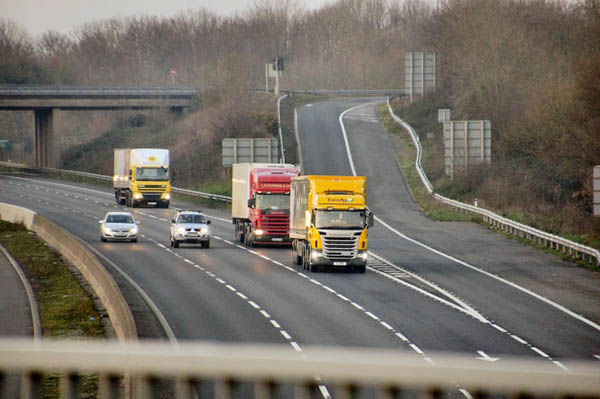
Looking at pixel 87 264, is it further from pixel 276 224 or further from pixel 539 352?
pixel 539 352

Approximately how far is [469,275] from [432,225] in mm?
18703

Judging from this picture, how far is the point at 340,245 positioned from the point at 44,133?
6966 cm

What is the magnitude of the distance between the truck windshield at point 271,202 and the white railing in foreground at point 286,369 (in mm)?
43623

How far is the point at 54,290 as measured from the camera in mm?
40719

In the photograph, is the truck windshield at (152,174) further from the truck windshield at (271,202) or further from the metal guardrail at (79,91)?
the metal guardrail at (79,91)

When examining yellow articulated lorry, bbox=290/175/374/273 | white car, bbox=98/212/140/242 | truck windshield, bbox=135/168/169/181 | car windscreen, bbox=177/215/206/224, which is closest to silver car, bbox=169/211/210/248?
car windscreen, bbox=177/215/206/224

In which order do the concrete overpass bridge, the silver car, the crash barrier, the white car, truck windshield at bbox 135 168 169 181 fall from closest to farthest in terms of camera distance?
the crash barrier < the silver car < the white car < truck windshield at bbox 135 168 169 181 < the concrete overpass bridge

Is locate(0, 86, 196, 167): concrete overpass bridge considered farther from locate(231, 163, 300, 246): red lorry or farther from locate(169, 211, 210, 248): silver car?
locate(231, 163, 300, 246): red lorry

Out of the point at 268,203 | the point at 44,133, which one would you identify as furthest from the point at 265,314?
the point at 44,133

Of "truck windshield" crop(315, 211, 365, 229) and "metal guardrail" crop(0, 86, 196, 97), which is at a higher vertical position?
"metal guardrail" crop(0, 86, 196, 97)

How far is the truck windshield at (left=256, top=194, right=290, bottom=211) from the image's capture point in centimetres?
4884

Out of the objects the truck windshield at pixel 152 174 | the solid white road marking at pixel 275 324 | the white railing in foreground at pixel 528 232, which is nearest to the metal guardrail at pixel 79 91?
the truck windshield at pixel 152 174

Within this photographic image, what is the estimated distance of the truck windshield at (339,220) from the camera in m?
39.7

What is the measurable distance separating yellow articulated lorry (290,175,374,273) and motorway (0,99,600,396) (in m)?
0.75
